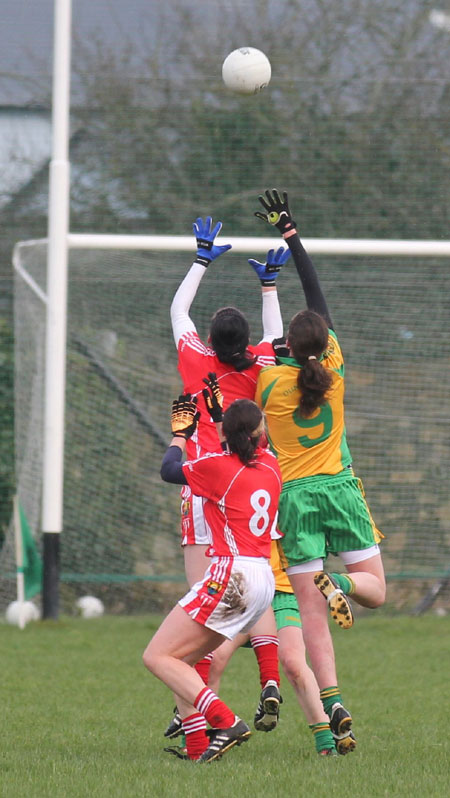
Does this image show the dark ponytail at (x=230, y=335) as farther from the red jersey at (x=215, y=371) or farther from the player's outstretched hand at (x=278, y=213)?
the player's outstretched hand at (x=278, y=213)

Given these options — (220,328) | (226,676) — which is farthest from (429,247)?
(220,328)

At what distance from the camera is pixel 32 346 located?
439 inches

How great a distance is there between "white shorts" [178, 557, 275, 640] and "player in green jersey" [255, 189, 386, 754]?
36cm

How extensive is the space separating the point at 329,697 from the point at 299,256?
1.96 metres

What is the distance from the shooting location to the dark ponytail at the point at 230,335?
17.6 feet

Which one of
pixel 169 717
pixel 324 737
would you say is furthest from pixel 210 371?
pixel 169 717

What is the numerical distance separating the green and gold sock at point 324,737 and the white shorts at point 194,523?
37.3 inches

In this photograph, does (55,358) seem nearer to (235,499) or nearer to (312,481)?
(312,481)

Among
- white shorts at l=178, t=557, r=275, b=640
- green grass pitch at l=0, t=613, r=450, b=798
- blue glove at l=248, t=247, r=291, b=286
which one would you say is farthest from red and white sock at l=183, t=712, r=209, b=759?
blue glove at l=248, t=247, r=291, b=286

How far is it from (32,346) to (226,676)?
4.24 meters

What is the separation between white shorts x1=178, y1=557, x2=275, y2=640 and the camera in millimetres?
4812

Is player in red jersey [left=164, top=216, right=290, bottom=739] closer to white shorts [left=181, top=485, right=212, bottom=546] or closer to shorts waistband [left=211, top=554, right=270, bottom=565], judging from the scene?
white shorts [left=181, top=485, right=212, bottom=546]

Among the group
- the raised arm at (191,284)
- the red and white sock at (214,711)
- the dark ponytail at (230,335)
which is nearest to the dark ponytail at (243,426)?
the dark ponytail at (230,335)

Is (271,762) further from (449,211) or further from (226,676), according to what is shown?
(449,211)
